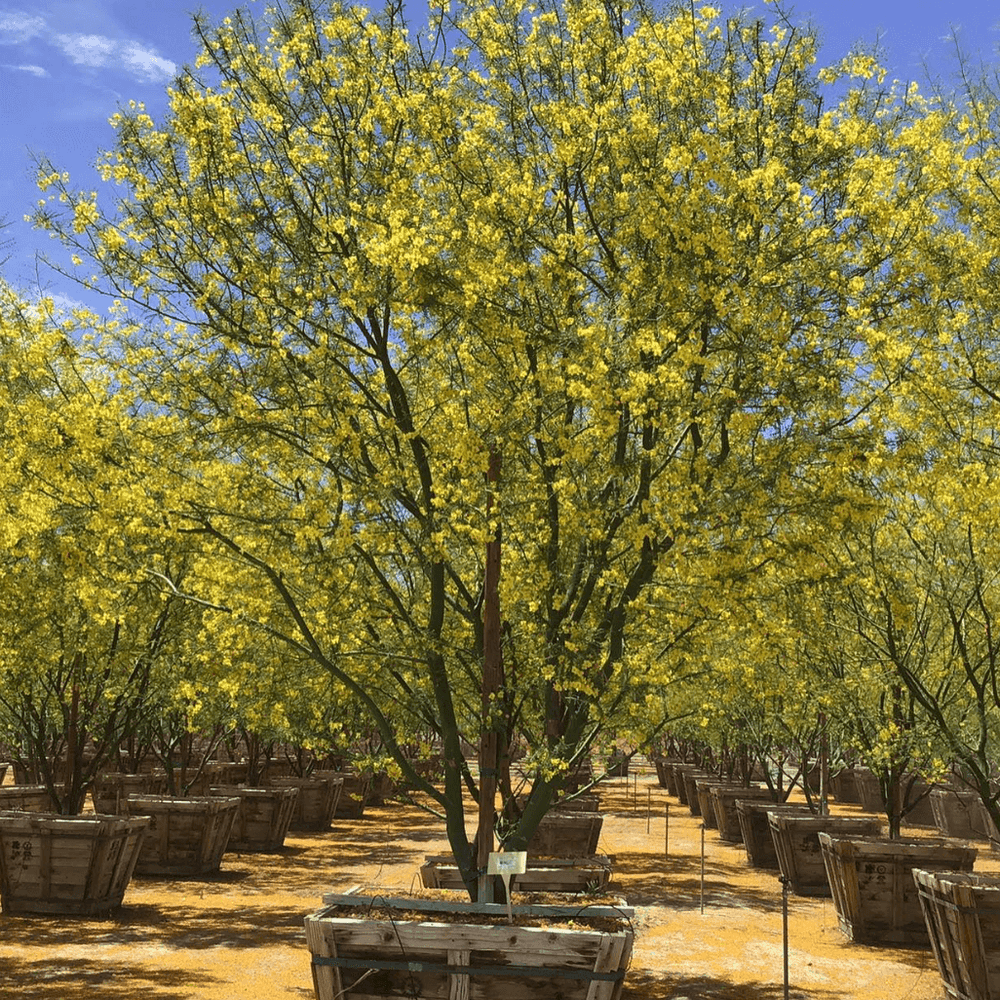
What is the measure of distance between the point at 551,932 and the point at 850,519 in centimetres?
358

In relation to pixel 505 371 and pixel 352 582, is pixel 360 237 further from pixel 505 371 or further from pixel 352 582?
pixel 352 582

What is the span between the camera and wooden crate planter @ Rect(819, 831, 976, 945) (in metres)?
12.9

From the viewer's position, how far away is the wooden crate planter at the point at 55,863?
12.7 metres

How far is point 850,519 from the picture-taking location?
793 cm

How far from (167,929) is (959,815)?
2176 centimetres

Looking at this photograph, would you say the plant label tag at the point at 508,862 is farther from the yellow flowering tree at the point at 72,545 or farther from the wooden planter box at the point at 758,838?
the wooden planter box at the point at 758,838

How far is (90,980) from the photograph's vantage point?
1005 centimetres

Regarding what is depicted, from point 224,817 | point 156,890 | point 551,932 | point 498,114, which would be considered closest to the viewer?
point 551,932

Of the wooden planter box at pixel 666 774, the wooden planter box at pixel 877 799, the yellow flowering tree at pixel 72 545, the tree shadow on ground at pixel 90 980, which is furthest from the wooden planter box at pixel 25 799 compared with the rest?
the wooden planter box at pixel 666 774

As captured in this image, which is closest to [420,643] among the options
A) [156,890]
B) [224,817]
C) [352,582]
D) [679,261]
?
[352,582]

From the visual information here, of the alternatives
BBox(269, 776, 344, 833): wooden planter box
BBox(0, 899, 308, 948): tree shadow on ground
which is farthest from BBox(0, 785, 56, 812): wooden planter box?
BBox(0, 899, 308, 948): tree shadow on ground

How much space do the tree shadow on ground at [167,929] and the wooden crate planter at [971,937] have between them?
6356 millimetres

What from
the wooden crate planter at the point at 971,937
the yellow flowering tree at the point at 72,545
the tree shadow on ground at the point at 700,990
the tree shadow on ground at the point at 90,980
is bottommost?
A: the tree shadow on ground at the point at 700,990

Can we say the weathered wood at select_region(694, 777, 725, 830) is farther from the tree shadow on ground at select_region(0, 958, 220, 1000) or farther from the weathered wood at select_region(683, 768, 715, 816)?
the tree shadow on ground at select_region(0, 958, 220, 1000)
